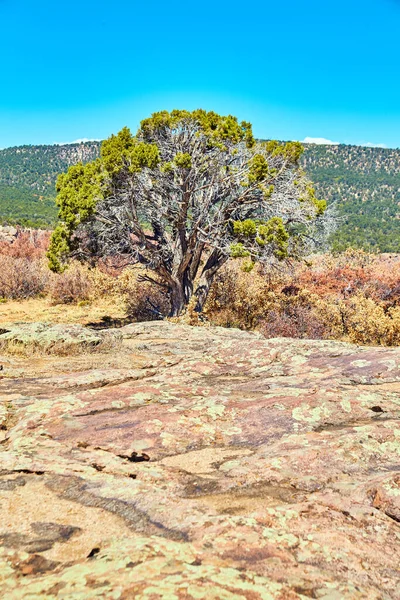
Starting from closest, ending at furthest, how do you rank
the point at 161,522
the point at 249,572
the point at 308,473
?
the point at 249,572
the point at 161,522
the point at 308,473

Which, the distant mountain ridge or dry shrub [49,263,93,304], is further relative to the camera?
the distant mountain ridge

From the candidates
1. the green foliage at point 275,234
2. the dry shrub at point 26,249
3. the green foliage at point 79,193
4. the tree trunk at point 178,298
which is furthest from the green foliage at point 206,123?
the dry shrub at point 26,249

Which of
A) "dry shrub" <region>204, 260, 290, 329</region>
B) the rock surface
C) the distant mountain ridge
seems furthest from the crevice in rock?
the distant mountain ridge

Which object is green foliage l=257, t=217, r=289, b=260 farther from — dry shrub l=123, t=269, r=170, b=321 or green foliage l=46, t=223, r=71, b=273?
green foliage l=46, t=223, r=71, b=273

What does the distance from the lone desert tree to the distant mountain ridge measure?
4988 cm

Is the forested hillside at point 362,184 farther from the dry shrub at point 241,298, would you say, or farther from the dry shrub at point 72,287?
the dry shrub at point 241,298

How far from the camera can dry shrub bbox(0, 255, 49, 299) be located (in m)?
21.8

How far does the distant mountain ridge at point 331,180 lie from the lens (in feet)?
237

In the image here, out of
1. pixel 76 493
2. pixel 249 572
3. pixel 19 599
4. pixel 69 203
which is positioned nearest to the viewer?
pixel 19 599

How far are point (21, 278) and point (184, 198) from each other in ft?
40.1

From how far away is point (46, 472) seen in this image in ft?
10.3

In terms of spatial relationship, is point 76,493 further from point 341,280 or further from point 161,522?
point 341,280

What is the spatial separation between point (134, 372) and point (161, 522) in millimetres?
3302

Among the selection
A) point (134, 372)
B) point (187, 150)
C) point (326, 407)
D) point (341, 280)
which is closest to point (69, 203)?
point (187, 150)
